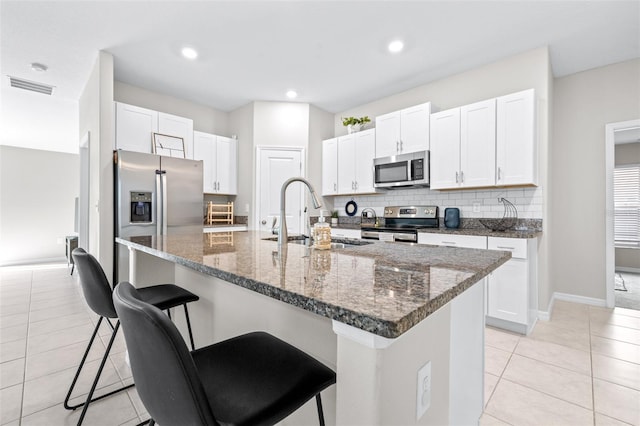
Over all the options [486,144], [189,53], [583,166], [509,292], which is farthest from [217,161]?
[583,166]

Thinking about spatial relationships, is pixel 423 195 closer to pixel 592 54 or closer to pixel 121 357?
pixel 592 54

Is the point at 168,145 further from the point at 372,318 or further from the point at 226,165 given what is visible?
the point at 372,318

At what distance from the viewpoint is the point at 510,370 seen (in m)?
2.06

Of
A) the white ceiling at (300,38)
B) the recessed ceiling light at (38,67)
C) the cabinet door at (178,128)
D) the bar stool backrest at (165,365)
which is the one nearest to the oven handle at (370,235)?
the white ceiling at (300,38)

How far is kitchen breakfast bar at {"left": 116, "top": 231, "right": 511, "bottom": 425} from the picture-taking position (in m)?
0.60

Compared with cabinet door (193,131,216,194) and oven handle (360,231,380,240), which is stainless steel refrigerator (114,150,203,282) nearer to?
cabinet door (193,131,216,194)

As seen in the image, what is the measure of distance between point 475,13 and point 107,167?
153 inches

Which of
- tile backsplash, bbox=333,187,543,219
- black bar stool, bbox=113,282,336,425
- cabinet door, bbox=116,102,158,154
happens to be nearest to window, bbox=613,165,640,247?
tile backsplash, bbox=333,187,543,219

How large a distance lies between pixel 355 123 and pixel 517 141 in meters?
2.19

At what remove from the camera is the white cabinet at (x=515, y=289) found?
8.55 ft

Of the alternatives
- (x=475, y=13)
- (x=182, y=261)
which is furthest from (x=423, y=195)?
(x=182, y=261)

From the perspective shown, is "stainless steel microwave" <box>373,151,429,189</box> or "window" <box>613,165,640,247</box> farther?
"window" <box>613,165,640,247</box>

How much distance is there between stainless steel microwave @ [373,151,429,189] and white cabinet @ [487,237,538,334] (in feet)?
3.69

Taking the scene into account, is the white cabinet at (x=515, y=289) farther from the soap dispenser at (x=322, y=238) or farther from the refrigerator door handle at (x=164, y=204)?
the refrigerator door handle at (x=164, y=204)
